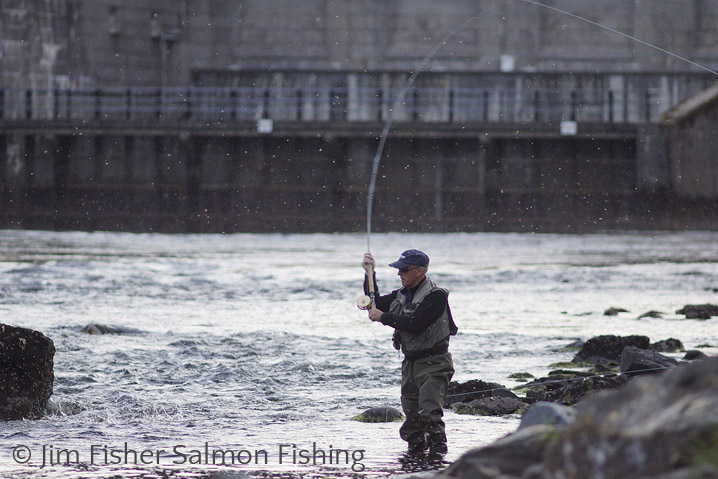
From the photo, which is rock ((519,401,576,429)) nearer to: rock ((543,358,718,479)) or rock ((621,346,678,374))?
rock ((543,358,718,479))

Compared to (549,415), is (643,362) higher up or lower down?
lower down

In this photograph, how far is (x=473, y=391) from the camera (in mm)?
7766

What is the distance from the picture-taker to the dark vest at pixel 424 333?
19.4 feet

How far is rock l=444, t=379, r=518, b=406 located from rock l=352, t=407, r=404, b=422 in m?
0.48

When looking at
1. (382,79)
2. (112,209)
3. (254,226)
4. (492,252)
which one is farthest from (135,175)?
(492,252)

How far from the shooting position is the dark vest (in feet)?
19.4

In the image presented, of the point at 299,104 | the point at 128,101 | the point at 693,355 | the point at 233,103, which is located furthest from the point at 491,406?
the point at 128,101

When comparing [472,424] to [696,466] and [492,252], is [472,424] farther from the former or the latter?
[492,252]

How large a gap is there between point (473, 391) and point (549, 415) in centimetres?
384

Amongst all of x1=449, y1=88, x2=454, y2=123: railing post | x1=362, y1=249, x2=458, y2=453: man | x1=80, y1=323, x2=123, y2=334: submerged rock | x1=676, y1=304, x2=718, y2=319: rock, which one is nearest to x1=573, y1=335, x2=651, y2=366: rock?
x1=676, y1=304, x2=718, y2=319: rock

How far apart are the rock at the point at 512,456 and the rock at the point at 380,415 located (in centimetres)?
397

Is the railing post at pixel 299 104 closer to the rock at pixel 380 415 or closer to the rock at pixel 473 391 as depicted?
the rock at pixel 473 391

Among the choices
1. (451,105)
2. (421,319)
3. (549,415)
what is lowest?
(549,415)

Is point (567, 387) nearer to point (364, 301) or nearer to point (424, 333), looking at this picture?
point (424, 333)
